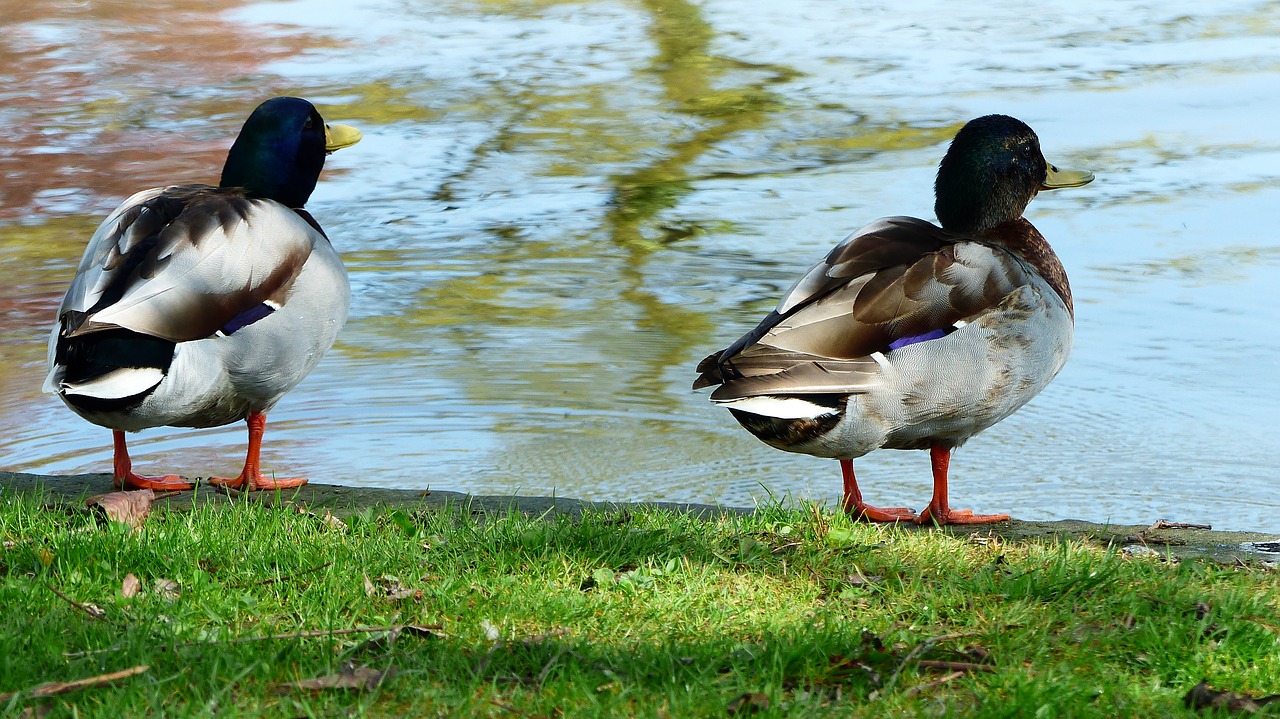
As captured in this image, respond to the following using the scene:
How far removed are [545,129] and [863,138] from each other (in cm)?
229

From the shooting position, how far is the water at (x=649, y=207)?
223 inches

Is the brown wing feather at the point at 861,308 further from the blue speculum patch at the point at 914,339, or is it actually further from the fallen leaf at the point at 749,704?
the fallen leaf at the point at 749,704

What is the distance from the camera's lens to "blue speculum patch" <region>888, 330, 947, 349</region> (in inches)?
170

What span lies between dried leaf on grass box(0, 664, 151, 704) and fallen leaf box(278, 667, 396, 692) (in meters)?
0.28

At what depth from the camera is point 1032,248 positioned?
5.06m

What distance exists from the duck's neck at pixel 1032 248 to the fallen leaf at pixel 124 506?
8.84 feet

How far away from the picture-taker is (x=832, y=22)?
14.9m

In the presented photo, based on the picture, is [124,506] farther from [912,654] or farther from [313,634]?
[912,654]

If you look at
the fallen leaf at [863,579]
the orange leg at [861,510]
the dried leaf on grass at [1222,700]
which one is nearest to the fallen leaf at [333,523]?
the fallen leaf at [863,579]

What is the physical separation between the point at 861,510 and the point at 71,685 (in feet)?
7.78

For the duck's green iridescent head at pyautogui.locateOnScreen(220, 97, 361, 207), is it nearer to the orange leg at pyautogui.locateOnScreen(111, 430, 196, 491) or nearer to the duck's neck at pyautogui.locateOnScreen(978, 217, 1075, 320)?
the orange leg at pyautogui.locateOnScreen(111, 430, 196, 491)

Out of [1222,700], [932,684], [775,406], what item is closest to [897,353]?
[775,406]

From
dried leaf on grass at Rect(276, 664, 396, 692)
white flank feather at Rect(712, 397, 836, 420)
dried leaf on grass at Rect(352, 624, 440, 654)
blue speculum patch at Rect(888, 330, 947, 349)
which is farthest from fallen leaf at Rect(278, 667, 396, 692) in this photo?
blue speculum patch at Rect(888, 330, 947, 349)

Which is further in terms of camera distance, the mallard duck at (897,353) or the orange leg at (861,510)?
the orange leg at (861,510)
